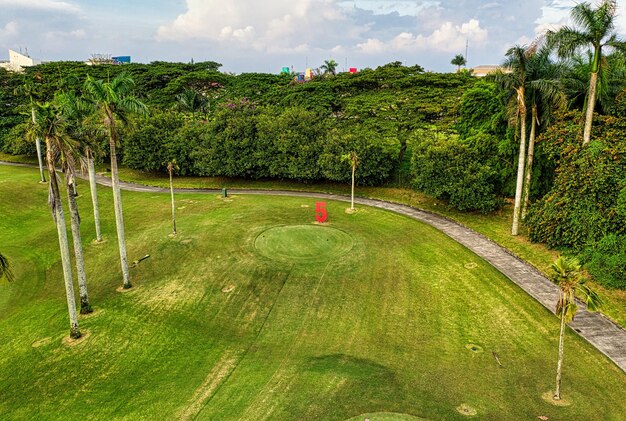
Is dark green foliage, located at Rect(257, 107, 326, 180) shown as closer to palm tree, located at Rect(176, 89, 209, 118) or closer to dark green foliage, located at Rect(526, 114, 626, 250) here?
palm tree, located at Rect(176, 89, 209, 118)

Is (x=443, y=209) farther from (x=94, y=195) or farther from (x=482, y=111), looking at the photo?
(x=94, y=195)

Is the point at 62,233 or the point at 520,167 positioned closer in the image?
the point at 62,233

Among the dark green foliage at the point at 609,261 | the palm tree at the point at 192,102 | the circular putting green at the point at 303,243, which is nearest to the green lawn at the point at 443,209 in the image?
the dark green foliage at the point at 609,261

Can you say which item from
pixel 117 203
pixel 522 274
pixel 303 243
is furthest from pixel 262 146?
pixel 522 274

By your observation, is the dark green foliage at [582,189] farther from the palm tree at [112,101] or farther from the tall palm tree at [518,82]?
the palm tree at [112,101]

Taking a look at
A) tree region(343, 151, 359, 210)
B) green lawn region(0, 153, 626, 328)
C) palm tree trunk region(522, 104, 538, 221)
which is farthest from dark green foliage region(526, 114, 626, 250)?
tree region(343, 151, 359, 210)

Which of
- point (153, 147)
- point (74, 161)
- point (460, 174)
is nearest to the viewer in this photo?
point (74, 161)
